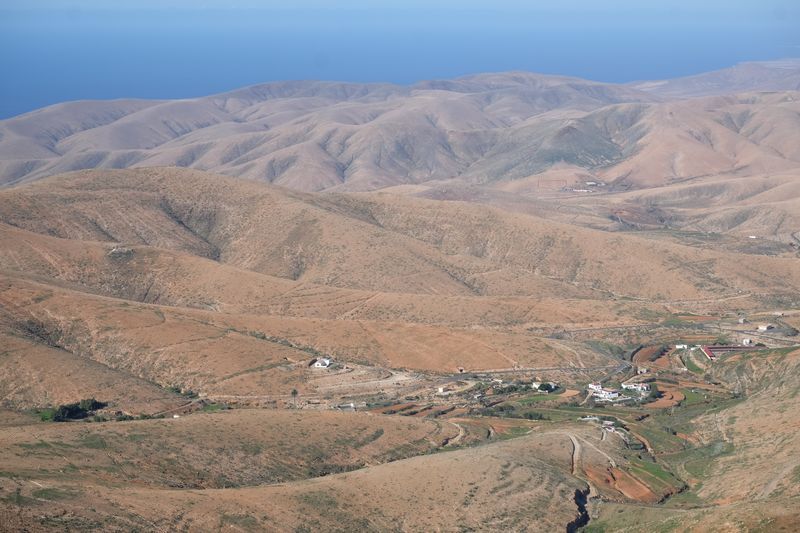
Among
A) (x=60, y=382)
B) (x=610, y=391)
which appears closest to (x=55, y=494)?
(x=60, y=382)

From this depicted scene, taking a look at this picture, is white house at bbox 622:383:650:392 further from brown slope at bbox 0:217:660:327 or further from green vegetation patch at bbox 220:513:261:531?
green vegetation patch at bbox 220:513:261:531

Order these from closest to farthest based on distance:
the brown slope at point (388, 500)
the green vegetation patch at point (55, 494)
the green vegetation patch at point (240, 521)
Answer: the green vegetation patch at point (55, 494) < the brown slope at point (388, 500) < the green vegetation patch at point (240, 521)

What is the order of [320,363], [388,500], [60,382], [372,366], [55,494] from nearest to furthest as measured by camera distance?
[55,494], [388,500], [60,382], [320,363], [372,366]

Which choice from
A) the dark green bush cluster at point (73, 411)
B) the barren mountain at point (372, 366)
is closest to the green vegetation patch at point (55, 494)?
the barren mountain at point (372, 366)

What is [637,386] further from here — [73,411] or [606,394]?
[73,411]

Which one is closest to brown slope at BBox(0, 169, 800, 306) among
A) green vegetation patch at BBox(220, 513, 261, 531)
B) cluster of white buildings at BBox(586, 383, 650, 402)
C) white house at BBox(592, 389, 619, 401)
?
cluster of white buildings at BBox(586, 383, 650, 402)

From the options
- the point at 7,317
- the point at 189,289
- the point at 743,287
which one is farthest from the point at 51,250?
the point at 743,287

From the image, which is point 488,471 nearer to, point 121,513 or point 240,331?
point 121,513

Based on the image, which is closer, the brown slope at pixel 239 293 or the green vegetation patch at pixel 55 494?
the green vegetation patch at pixel 55 494

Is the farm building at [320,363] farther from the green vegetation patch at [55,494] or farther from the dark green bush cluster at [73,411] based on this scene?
the green vegetation patch at [55,494]

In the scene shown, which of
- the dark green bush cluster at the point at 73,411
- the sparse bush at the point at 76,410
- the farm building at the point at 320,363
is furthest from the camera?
the farm building at the point at 320,363

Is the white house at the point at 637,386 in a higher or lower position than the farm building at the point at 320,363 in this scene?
lower
